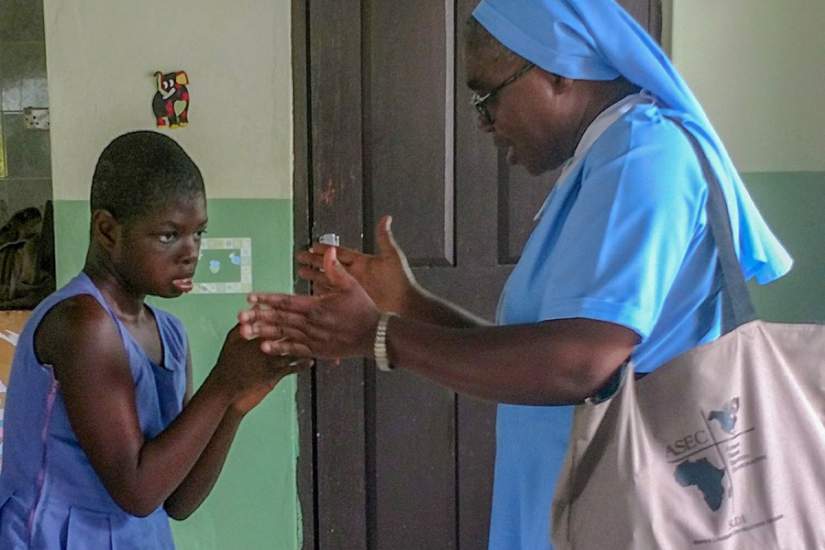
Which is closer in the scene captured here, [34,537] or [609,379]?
[609,379]

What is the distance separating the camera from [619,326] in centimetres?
85

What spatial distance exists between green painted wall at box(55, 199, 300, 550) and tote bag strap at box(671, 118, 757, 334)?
1366 mm

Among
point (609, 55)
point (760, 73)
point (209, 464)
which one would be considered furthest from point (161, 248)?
point (760, 73)

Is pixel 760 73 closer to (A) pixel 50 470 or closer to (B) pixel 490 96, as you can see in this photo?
(B) pixel 490 96

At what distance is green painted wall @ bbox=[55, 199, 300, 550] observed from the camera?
2.09m

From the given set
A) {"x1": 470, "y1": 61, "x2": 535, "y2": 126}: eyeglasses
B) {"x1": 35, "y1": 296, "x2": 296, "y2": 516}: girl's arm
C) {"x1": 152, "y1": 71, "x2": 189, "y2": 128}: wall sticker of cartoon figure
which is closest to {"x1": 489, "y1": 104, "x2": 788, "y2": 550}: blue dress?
{"x1": 470, "y1": 61, "x2": 535, "y2": 126}: eyeglasses

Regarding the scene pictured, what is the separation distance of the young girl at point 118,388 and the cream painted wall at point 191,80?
839mm

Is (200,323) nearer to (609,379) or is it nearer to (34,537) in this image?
(34,537)

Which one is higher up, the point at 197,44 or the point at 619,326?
the point at 197,44

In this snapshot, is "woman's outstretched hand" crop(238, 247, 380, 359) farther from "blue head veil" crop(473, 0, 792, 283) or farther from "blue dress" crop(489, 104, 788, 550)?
"blue head veil" crop(473, 0, 792, 283)

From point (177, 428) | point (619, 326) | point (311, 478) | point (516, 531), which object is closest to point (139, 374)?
point (177, 428)

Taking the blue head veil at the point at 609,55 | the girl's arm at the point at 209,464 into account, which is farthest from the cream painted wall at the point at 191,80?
the blue head veil at the point at 609,55

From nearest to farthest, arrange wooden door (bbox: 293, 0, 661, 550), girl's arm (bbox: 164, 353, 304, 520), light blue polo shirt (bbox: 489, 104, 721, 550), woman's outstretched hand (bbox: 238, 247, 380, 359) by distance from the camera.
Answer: light blue polo shirt (bbox: 489, 104, 721, 550), woman's outstretched hand (bbox: 238, 247, 380, 359), girl's arm (bbox: 164, 353, 304, 520), wooden door (bbox: 293, 0, 661, 550)

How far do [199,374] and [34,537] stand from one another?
3.37ft
